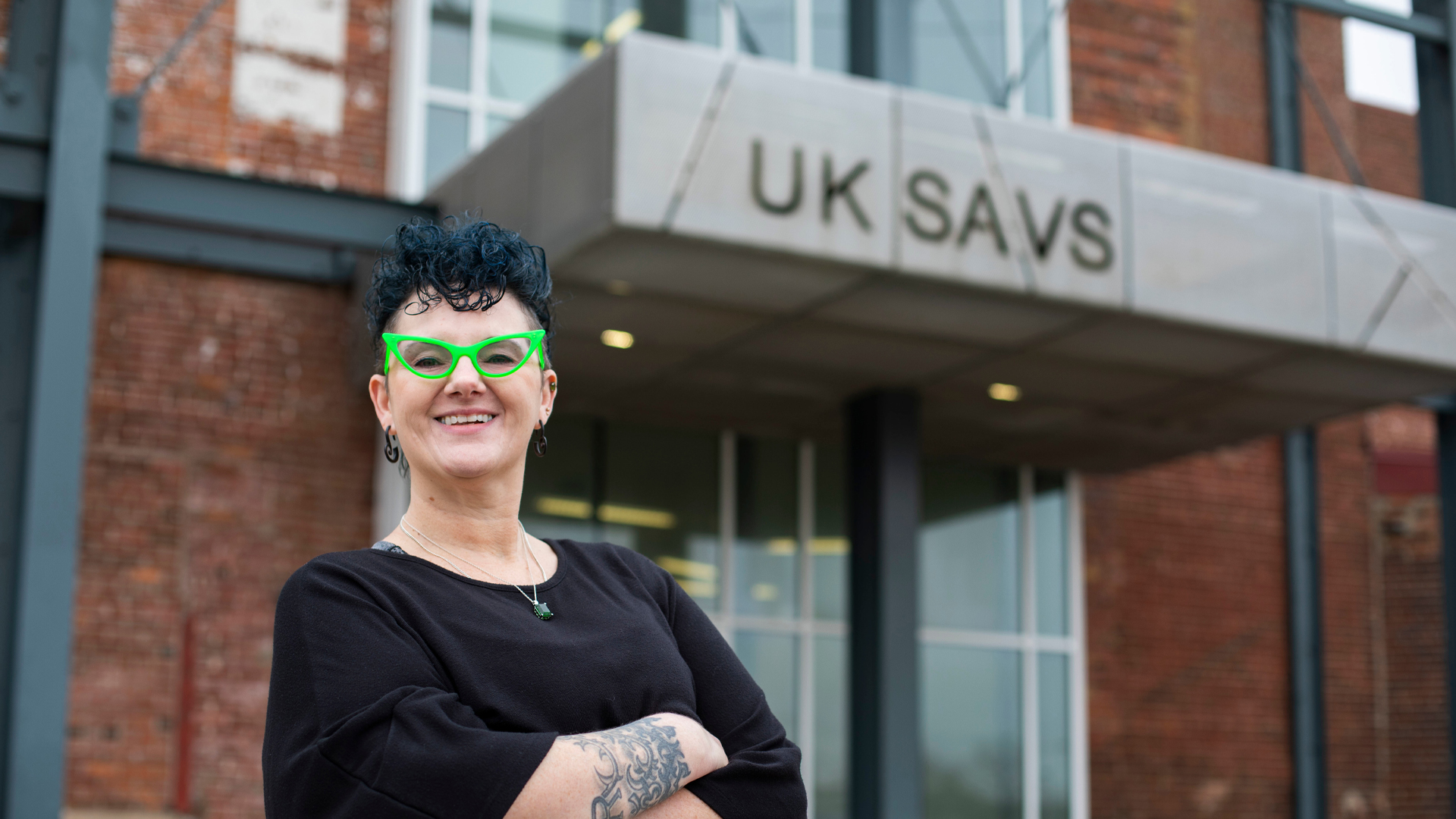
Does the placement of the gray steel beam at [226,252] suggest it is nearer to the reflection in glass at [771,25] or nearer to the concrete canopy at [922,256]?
the concrete canopy at [922,256]

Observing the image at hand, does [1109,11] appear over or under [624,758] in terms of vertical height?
over

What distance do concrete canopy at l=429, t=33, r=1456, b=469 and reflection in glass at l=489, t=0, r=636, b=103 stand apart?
163cm

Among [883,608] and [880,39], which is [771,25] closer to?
[880,39]

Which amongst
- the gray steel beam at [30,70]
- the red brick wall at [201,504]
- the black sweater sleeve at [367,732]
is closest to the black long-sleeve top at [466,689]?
the black sweater sleeve at [367,732]

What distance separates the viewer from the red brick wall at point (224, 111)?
10.2 m

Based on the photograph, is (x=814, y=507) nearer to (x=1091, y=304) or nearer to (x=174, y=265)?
(x=1091, y=304)

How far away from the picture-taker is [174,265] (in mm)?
10250

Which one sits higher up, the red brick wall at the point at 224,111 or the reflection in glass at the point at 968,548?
the red brick wall at the point at 224,111

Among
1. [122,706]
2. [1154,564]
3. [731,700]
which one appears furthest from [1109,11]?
[731,700]

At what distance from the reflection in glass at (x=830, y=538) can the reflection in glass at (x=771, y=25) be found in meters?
3.11

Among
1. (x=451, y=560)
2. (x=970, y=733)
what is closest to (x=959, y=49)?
(x=970, y=733)

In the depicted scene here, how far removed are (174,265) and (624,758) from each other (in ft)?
29.9

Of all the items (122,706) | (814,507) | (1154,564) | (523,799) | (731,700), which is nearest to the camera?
(523,799)

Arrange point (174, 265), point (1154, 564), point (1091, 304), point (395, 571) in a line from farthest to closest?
point (1154, 564) < point (174, 265) < point (1091, 304) < point (395, 571)
